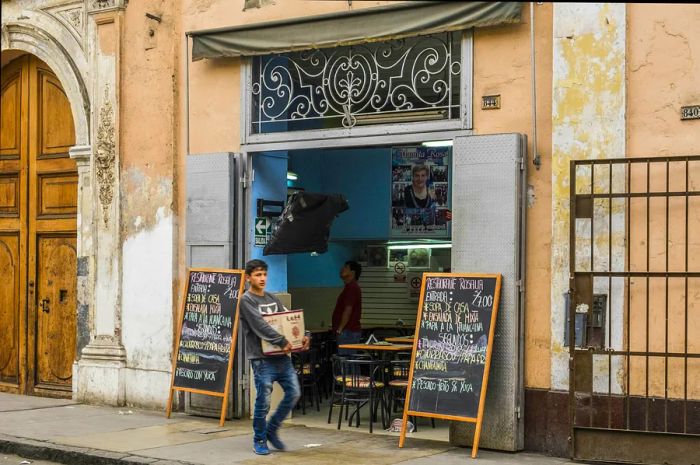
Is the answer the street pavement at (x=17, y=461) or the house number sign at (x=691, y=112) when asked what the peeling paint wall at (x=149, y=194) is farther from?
the house number sign at (x=691, y=112)

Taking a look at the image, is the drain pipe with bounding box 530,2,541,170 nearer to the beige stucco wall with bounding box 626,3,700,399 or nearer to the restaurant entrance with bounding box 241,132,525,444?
the restaurant entrance with bounding box 241,132,525,444

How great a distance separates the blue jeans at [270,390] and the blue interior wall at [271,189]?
7.59 feet

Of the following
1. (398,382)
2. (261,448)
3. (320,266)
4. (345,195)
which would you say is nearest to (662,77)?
(398,382)

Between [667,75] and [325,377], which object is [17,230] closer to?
[325,377]

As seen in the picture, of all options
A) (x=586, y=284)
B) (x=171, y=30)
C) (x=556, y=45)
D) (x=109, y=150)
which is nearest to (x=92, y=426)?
(x=109, y=150)

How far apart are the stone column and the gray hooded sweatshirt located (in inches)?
143

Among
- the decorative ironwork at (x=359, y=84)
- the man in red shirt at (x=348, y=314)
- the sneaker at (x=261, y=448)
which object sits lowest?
the sneaker at (x=261, y=448)

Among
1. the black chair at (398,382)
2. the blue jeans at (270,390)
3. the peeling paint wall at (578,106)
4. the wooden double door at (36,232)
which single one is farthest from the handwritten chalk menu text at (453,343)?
the wooden double door at (36,232)

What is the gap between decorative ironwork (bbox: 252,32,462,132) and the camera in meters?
10.4

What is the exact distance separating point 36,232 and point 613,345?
841 centimetres

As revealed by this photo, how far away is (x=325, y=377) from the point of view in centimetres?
1388

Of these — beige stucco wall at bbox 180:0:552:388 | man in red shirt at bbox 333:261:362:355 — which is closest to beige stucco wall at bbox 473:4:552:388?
beige stucco wall at bbox 180:0:552:388

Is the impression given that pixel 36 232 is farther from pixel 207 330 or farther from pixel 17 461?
pixel 17 461

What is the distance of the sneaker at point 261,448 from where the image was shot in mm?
9438
